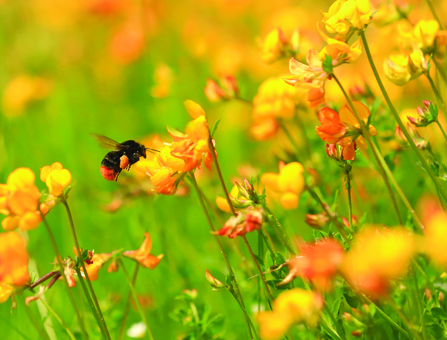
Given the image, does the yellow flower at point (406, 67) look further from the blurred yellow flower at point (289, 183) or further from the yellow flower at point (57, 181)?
the yellow flower at point (57, 181)

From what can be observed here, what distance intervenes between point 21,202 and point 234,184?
0.89 m

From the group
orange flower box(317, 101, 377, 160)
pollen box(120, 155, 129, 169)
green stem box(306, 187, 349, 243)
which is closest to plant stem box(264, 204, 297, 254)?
green stem box(306, 187, 349, 243)

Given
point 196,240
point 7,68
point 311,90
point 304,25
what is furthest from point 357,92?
point 7,68

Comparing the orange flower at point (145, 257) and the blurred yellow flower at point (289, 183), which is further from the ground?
the blurred yellow flower at point (289, 183)

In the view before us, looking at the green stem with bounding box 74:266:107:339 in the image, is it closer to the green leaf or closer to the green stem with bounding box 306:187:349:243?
the green stem with bounding box 306:187:349:243

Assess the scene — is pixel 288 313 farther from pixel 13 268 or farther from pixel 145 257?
pixel 13 268

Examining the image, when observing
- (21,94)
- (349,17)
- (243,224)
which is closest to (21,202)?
(243,224)

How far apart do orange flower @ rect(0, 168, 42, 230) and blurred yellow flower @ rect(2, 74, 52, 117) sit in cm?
304

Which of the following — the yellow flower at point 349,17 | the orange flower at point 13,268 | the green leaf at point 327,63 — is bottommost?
the orange flower at point 13,268

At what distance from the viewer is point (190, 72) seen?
4727 mm

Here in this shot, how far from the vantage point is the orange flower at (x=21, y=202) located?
130cm

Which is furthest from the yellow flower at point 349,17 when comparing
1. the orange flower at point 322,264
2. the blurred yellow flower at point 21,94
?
the blurred yellow flower at point 21,94

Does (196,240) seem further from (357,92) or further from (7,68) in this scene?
(7,68)

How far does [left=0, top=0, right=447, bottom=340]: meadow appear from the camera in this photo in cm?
122
